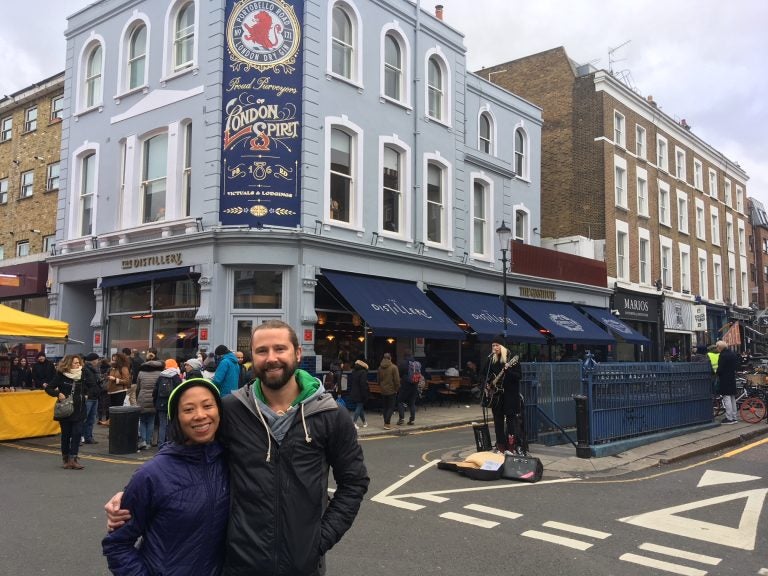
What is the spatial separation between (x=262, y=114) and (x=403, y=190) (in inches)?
202

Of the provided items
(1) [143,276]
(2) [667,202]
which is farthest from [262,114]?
(2) [667,202]

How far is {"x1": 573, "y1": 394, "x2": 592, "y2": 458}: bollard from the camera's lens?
966 cm

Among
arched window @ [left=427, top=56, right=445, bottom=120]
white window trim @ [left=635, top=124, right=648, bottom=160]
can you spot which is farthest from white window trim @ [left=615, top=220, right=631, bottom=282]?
arched window @ [left=427, top=56, right=445, bottom=120]

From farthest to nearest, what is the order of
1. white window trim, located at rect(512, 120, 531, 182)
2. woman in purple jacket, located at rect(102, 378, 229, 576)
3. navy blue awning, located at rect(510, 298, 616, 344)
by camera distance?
1. white window trim, located at rect(512, 120, 531, 182)
2. navy blue awning, located at rect(510, 298, 616, 344)
3. woman in purple jacket, located at rect(102, 378, 229, 576)

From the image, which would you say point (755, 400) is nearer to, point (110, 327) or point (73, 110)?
point (110, 327)

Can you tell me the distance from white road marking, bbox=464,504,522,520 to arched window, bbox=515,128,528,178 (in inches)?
781

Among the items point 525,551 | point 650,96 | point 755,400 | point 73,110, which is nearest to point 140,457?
point 525,551

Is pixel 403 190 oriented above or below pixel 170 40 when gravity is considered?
below

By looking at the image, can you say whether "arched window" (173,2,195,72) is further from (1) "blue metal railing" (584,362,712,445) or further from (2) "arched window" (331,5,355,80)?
(1) "blue metal railing" (584,362,712,445)

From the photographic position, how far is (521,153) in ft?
83.5

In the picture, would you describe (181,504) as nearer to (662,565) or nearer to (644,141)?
(662,565)

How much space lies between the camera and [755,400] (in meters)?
14.2

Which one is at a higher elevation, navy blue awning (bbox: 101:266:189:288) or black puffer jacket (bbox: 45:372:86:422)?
navy blue awning (bbox: 101:266:189:288)

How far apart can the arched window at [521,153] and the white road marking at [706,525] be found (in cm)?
1926
